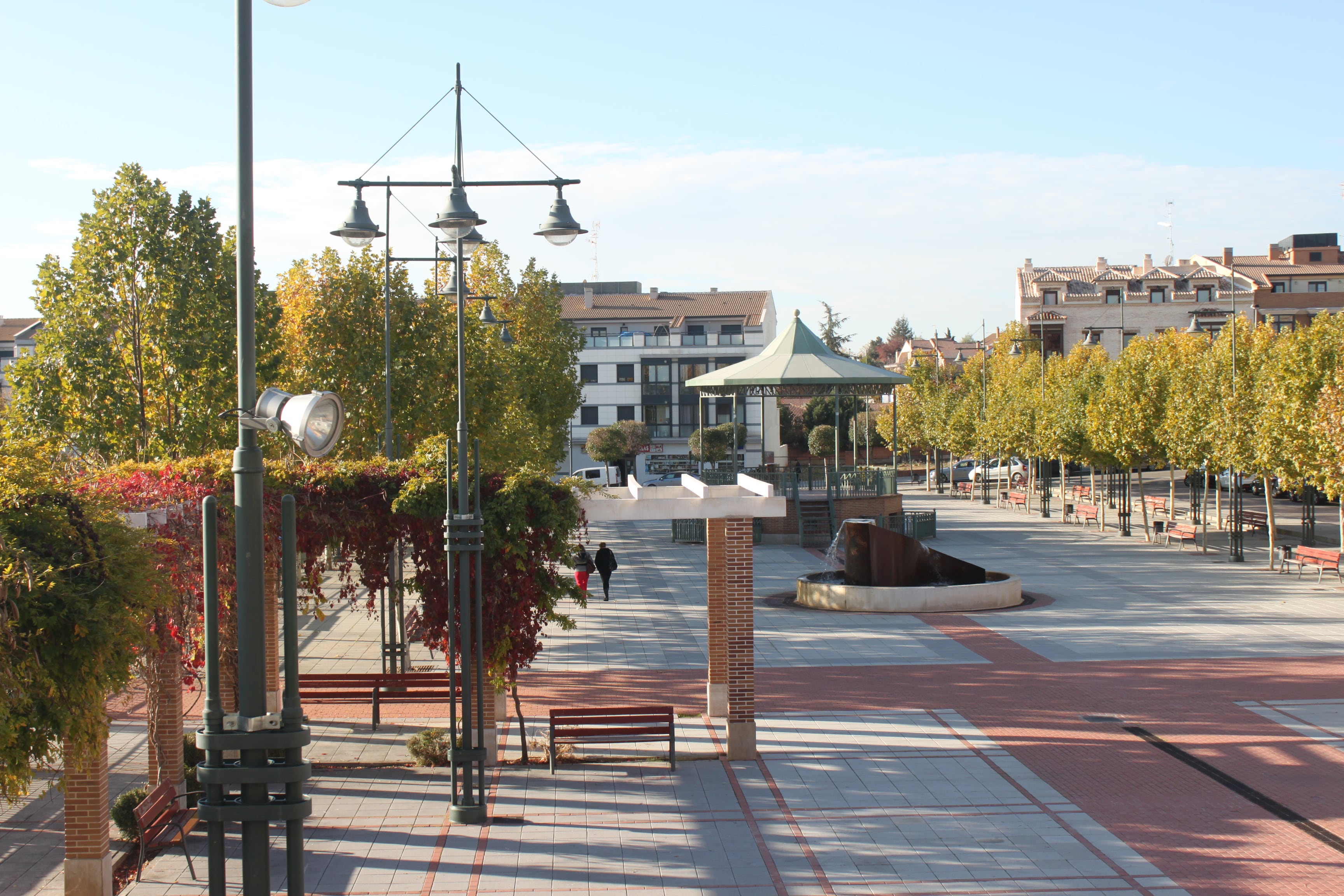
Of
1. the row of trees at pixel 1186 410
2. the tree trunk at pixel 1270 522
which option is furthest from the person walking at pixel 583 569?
the tree trunk at pixel 1270 522

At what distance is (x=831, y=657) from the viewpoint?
60.5ft

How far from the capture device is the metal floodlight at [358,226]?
13.0 m

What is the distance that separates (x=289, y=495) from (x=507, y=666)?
782 centimetres

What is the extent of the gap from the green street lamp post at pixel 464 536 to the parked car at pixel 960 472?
182ft

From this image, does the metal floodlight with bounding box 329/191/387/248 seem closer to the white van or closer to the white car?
the white van

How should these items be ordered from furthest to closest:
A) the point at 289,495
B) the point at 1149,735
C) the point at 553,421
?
the point at 553,421, the point at 1149,735, the point at 289,495

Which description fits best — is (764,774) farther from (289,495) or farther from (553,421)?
(553,421)

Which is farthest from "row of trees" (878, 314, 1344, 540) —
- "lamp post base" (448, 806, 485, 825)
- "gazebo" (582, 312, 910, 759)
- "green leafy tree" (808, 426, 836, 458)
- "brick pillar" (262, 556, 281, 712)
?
"brick pillar" (262, 556, 281, 712)

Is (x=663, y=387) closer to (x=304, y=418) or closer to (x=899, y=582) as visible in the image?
(x=899, y=582)

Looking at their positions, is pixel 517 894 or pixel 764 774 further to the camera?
pixel 764 774

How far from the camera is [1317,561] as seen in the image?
26.2 metres

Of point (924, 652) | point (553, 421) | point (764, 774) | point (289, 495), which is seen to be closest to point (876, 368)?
point (553, 421)

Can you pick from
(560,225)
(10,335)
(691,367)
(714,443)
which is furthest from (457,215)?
(10,335)

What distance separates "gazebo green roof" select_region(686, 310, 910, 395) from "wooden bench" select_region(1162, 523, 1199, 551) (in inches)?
356
